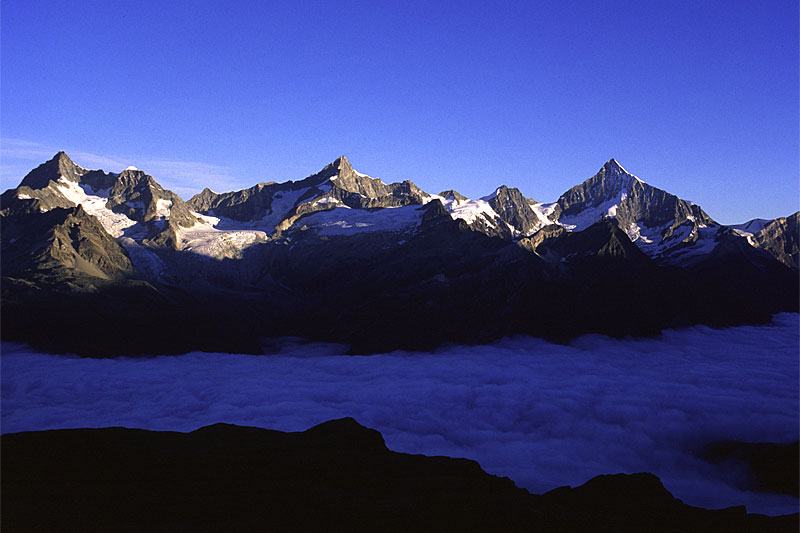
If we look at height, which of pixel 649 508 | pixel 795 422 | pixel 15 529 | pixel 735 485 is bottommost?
pixel 735 485

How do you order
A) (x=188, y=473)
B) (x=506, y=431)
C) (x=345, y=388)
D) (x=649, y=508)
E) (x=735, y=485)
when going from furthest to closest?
(x=345, y=388)
(x=506, y=431)
(x=735, y=485)
(x=649, y=508)
(x=188, y=473)

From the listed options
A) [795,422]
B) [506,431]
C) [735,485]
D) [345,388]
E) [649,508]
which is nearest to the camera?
[649,508]

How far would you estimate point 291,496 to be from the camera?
49844 mm

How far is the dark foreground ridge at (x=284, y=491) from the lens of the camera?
43969 mm

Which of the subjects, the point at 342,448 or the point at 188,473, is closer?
the point at 188,473

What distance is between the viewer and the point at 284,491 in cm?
5112

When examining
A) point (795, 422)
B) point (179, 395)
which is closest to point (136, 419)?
point (179, 395)

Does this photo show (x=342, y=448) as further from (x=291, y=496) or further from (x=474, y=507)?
(x=474, y=507)

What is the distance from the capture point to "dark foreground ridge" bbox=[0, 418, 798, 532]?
144 ft

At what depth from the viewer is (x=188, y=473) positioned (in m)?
54.2

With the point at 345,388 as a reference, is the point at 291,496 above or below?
above

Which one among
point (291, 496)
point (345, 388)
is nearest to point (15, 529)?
point (291, 496)

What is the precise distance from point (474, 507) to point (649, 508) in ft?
72.2

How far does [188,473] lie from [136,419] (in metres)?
110
